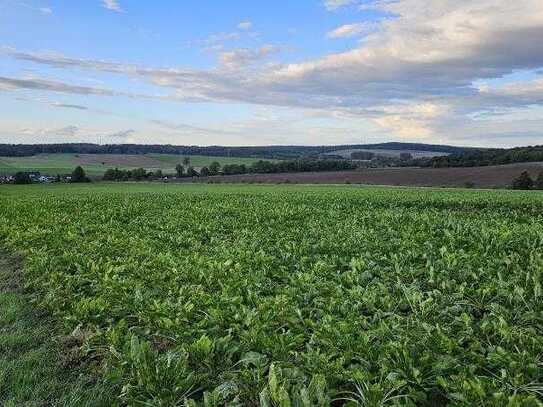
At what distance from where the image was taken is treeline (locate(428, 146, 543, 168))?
269 feet

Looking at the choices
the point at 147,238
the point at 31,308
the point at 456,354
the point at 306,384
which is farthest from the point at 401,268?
the point at 147,238

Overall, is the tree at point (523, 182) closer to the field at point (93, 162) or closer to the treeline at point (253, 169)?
the treeline at point (253, 169)

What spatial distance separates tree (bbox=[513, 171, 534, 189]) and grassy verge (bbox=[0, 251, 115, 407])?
6358 cm

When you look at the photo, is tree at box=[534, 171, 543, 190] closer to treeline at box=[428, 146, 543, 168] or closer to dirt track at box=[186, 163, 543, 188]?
dirt track at box=[186, 163, 543, 188]

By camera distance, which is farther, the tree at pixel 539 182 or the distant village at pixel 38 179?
the distant village at pixel 38 179

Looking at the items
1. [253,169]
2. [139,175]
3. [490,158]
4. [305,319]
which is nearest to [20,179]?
[139,175]

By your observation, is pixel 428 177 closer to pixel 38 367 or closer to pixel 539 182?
pixel 539 182

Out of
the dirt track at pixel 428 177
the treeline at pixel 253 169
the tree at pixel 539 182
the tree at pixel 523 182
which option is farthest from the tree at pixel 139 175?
the tree at pixel 539 182

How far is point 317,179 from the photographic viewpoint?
86.9 metres

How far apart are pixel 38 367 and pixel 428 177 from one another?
7374 cm

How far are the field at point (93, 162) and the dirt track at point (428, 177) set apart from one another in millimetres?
48246

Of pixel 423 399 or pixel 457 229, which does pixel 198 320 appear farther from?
pixel 457 229

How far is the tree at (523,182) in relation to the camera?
6244cm

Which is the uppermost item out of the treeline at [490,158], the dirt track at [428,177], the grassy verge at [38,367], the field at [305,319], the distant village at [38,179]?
Answer: the treeline at [490,158]
